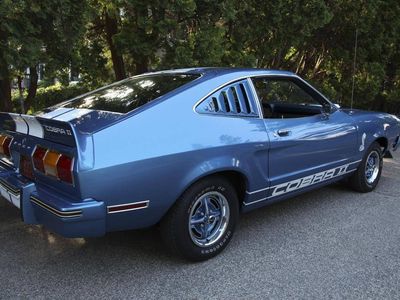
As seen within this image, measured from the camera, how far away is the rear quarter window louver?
11.4 feet

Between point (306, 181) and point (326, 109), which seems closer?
point (306, 181)

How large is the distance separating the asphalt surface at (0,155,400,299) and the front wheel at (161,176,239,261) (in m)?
0.14

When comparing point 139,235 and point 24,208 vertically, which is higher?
point 24,208

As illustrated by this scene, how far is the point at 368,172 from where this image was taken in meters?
5.50

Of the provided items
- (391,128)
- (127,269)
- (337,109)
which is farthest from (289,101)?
(127,269)

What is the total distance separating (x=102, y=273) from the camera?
10.8ft

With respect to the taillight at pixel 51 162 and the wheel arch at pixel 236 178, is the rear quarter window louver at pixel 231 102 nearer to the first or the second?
the wheel arch at pixel 236 178

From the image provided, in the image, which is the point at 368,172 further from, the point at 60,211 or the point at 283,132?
the point at 60,211

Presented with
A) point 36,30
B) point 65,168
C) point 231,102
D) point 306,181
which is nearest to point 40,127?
point 65,168

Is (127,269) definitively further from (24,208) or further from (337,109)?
(337,109)

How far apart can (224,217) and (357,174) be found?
2.37 m

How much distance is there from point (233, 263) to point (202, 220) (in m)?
0.42

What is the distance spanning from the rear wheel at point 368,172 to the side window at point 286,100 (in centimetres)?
103

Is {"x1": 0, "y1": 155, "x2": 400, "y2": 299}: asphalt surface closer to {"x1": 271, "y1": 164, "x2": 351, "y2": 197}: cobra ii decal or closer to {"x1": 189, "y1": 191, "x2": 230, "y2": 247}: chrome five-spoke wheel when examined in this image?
{"x1": 189, "y1": 191, "x2": 230, "y2": 247}: chrome five-spoke wheel
